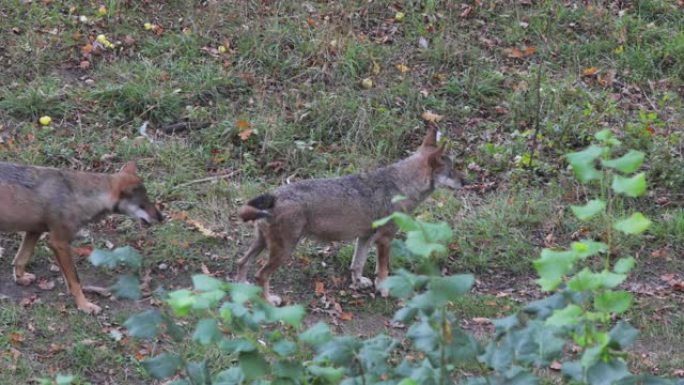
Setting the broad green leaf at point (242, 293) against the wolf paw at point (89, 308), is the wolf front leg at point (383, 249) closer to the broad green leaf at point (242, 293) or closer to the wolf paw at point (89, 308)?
the wolf paw at point (89, 308)

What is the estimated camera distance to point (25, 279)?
834 centimetres

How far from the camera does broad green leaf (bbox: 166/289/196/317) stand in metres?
3.38

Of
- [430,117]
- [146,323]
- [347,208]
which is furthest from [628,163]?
[430,117]

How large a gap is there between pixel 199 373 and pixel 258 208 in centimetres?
401

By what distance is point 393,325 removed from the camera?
8180 millimetres

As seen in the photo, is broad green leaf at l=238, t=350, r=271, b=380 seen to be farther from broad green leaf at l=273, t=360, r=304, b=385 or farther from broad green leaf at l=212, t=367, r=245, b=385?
broad green leaf at l=212, t=367, r=245, b=385

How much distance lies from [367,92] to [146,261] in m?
3.74

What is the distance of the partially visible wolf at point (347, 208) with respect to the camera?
805 cm

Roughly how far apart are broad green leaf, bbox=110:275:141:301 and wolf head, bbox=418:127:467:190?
18.0ft

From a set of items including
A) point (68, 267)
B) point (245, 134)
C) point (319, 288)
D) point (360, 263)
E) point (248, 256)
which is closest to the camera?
point (68, 267)

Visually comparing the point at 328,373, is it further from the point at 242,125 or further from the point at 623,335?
the point at 242,125

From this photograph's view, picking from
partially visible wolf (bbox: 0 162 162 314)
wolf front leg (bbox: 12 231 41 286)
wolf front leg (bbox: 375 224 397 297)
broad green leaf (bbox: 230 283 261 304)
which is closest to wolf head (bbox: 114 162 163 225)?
partially visible wolf (bbox: 0 162 162 314)

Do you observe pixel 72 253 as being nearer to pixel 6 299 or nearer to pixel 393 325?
pixel 6 299

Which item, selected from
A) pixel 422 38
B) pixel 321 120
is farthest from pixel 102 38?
pixel 422 38
